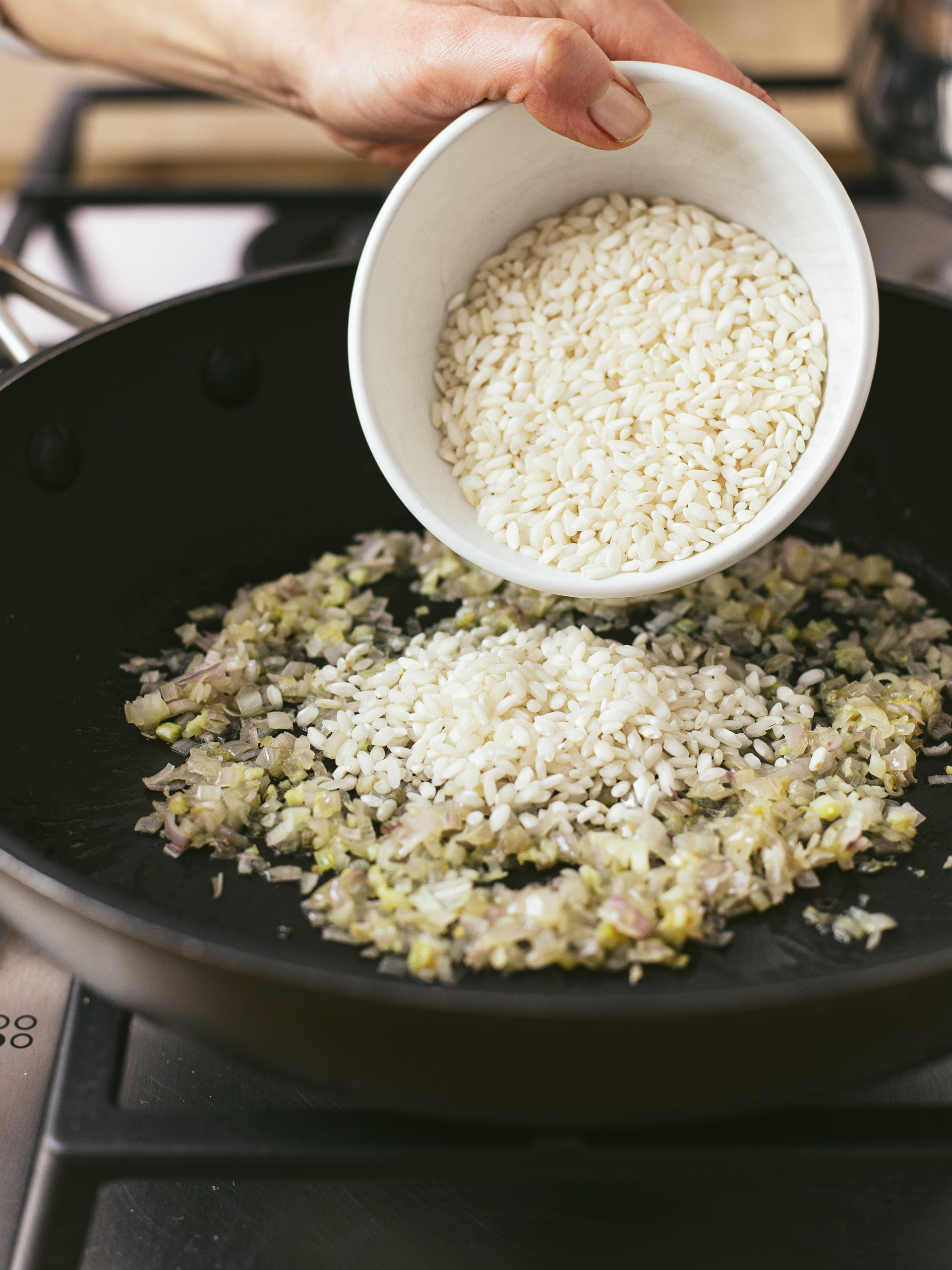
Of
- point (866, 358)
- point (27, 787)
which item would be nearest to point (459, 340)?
point (866, 358)

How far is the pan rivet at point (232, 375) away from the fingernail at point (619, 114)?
0.57 meters

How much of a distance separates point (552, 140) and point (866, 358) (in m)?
0.39

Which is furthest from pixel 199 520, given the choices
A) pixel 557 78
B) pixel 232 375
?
pixel 557 78

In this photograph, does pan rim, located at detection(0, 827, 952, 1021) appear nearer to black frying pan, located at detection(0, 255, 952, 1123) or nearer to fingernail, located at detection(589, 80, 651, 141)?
black frying pan, located at detection(0, 255, 952, 1123)

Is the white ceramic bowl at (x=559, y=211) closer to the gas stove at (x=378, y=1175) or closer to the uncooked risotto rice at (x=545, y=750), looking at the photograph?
the uncooked risotto rice at (x=545, y=750)

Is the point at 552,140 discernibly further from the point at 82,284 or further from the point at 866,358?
the point at 82,284

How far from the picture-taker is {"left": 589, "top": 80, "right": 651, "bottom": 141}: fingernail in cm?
99

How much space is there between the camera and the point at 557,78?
970 mm

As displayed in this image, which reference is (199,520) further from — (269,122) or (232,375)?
(269,122)

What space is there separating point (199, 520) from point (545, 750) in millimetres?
586

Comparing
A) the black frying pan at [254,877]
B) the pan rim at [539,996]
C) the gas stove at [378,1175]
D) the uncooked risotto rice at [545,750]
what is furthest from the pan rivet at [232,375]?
the pan rim at [539,996]

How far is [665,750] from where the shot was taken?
3.56 feet

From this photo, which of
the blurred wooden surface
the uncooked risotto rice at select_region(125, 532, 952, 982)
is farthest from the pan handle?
the blurred wooden surface

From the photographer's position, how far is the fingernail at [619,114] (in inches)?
39.0
